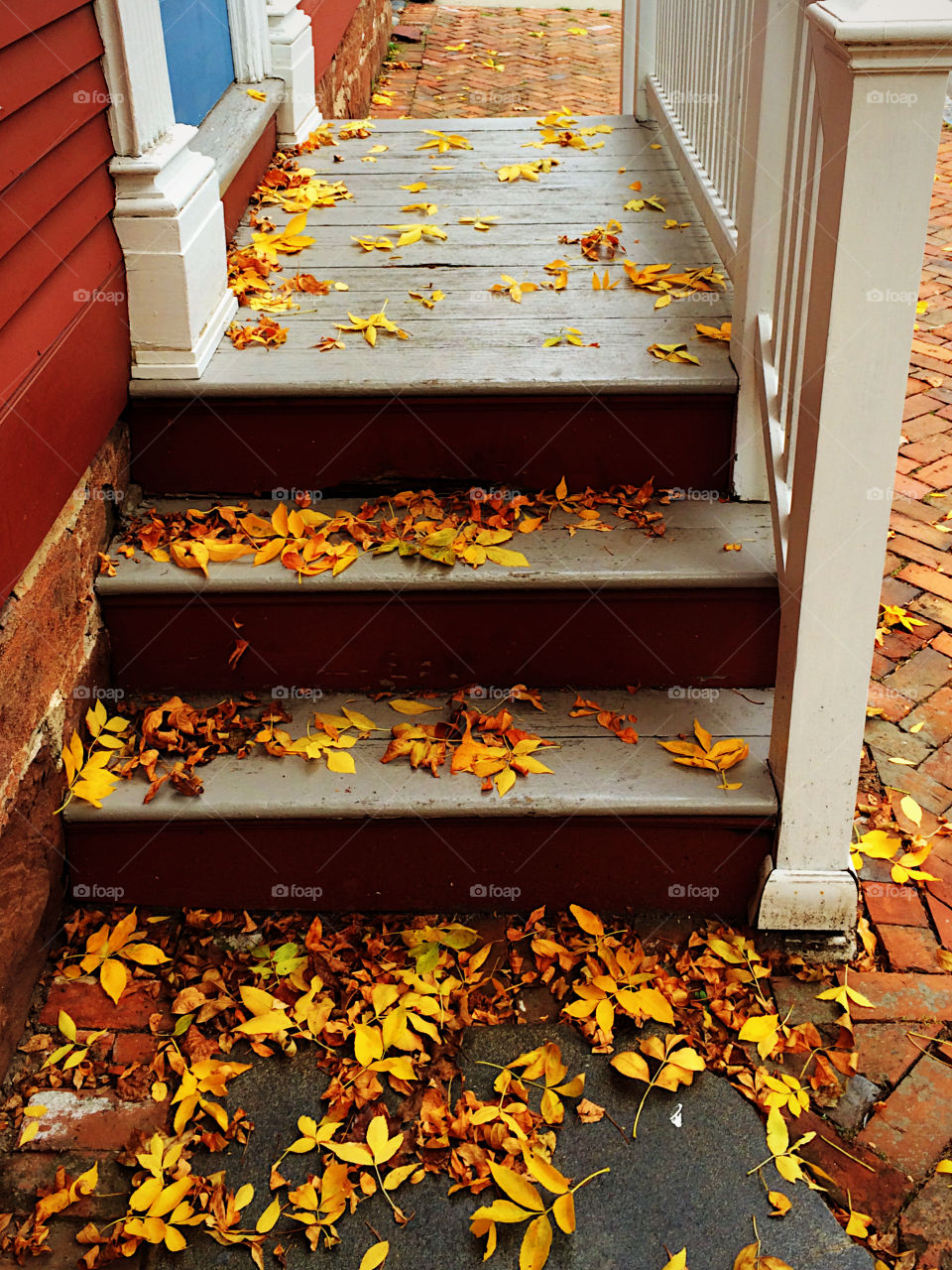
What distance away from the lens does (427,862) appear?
2.26 metres

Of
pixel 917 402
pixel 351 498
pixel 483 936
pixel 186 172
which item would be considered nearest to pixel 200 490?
pixel 351 498

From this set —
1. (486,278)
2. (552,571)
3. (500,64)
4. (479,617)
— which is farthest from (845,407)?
(500,64)

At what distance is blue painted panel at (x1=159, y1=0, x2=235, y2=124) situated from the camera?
3008 mm

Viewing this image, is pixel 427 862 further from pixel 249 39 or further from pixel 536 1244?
pixel 249 39

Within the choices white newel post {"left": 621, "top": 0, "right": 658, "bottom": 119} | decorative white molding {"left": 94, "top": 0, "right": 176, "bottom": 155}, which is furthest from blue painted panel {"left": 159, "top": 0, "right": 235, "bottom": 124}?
white newel post {"left": 621, "top": 0, "right": 658, "bottom": 119}

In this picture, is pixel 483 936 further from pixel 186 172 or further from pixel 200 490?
pixel 186 172

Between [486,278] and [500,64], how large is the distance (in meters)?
5.41

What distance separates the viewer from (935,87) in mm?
1594

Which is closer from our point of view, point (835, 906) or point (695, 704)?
point (835, 906)

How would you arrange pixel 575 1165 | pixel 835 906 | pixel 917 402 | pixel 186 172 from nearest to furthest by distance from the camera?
pixel 575 1165, pixel 835 906, pixel 186 172, pixel 917 402

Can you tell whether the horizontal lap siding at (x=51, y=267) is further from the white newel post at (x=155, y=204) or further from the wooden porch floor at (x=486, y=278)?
the wooden porch floor at (x=486, y=278)

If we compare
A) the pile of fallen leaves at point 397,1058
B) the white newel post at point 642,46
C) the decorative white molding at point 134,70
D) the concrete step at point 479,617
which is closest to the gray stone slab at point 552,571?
the concrete step at point 479,617

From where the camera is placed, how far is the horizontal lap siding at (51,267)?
1970mm

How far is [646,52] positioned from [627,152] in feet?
1.90
